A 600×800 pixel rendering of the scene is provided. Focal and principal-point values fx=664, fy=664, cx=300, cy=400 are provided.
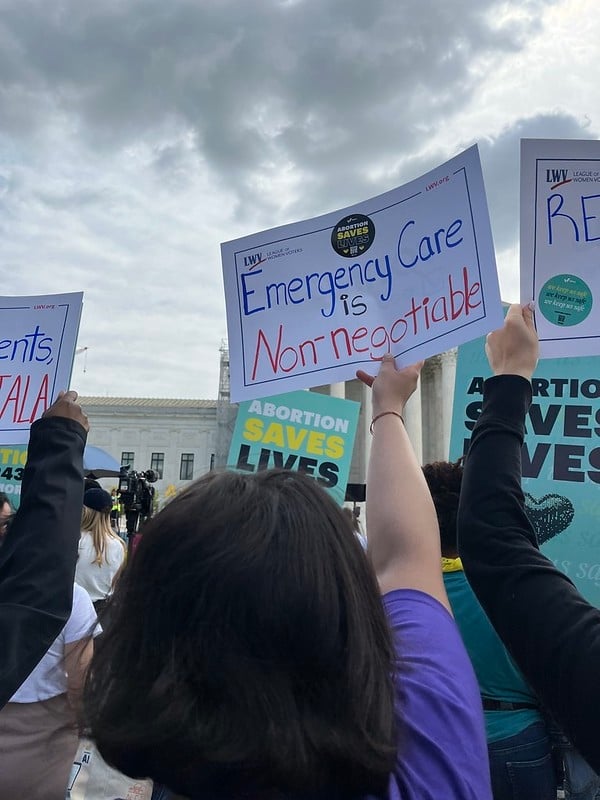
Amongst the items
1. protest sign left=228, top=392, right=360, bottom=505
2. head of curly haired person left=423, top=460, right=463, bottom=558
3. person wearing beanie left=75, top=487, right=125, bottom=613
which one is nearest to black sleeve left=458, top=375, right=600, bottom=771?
head of curly haired person left=423, top=460, right=463, bottom=558

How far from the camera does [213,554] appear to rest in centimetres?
76

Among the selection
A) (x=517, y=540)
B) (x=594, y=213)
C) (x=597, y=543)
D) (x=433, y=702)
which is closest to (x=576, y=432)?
(x=597, y=543)

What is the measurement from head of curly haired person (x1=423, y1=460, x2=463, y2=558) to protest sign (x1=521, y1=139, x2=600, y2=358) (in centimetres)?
72

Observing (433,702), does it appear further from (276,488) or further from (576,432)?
(576,432)

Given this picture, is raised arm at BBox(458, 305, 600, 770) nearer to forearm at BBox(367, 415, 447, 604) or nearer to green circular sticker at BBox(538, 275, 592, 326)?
forearm at BBox(367, 415, 447, 604)

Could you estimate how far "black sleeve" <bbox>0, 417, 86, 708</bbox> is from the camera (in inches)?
49.0

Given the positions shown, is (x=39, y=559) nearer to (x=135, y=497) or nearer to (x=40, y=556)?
(x=40, y=556)

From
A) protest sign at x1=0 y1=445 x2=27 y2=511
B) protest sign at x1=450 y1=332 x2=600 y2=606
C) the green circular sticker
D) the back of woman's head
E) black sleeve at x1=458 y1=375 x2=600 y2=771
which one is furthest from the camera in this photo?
protest sign at x1=0 y1=445 x2=27 y2=511

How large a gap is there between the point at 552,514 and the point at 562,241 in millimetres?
2292

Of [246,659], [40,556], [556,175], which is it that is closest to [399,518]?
[246,659]

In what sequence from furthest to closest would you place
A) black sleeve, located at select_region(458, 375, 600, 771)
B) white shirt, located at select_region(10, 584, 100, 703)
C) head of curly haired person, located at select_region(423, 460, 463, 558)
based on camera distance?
head of curly haired person, located at select_region(423, 460, 463, 558) < white shirt, located at select_region(10, 584, 100, 703) < black sleeve, located at select_region(458, 375, 600, 771)

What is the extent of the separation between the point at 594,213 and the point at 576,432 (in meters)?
2.16

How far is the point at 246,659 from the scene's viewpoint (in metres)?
0.72

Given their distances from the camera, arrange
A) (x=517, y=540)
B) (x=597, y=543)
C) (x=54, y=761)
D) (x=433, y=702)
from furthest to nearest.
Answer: (x=597, y=543)
(x=54, y=761)
(x=517, y=540)
(x=433, y=702)
